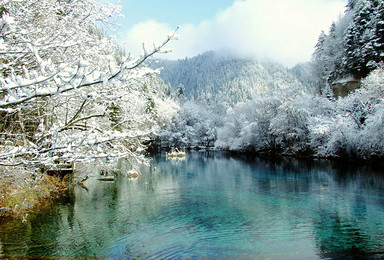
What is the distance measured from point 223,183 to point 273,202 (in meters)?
6.08

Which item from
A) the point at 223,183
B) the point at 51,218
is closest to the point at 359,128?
the point at 223,183

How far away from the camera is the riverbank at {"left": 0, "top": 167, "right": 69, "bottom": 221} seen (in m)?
9.23

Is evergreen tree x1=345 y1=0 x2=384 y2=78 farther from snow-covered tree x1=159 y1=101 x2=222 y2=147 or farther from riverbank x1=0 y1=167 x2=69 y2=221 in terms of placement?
snow-covered tree x1=159 y1=101 x2=222 y2=147

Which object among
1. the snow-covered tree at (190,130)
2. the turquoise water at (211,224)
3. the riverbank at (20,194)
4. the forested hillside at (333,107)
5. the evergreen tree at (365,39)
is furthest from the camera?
the snow-covered tree at (190,130)

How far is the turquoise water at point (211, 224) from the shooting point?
8.30 m

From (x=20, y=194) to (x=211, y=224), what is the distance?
7.71 m

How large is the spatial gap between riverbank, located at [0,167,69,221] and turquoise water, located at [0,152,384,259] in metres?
0.74

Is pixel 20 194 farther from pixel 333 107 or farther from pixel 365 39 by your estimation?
pixel 365 39

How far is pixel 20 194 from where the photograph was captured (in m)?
11.3

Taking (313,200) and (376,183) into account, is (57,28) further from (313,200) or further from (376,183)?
(376,183)

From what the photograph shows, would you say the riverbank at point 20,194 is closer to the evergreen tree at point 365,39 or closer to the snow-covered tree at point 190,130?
the evergreen tree at point 365,39

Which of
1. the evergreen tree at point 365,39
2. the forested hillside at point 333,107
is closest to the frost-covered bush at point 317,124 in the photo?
the forested hillside at point 333,107

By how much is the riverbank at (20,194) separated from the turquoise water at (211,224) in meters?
0.74

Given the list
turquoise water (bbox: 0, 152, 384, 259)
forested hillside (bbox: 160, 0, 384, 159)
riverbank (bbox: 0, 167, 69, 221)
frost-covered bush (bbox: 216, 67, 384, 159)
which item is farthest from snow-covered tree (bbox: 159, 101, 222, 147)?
riverbank (bbox: 0, 167, 69, 221)
